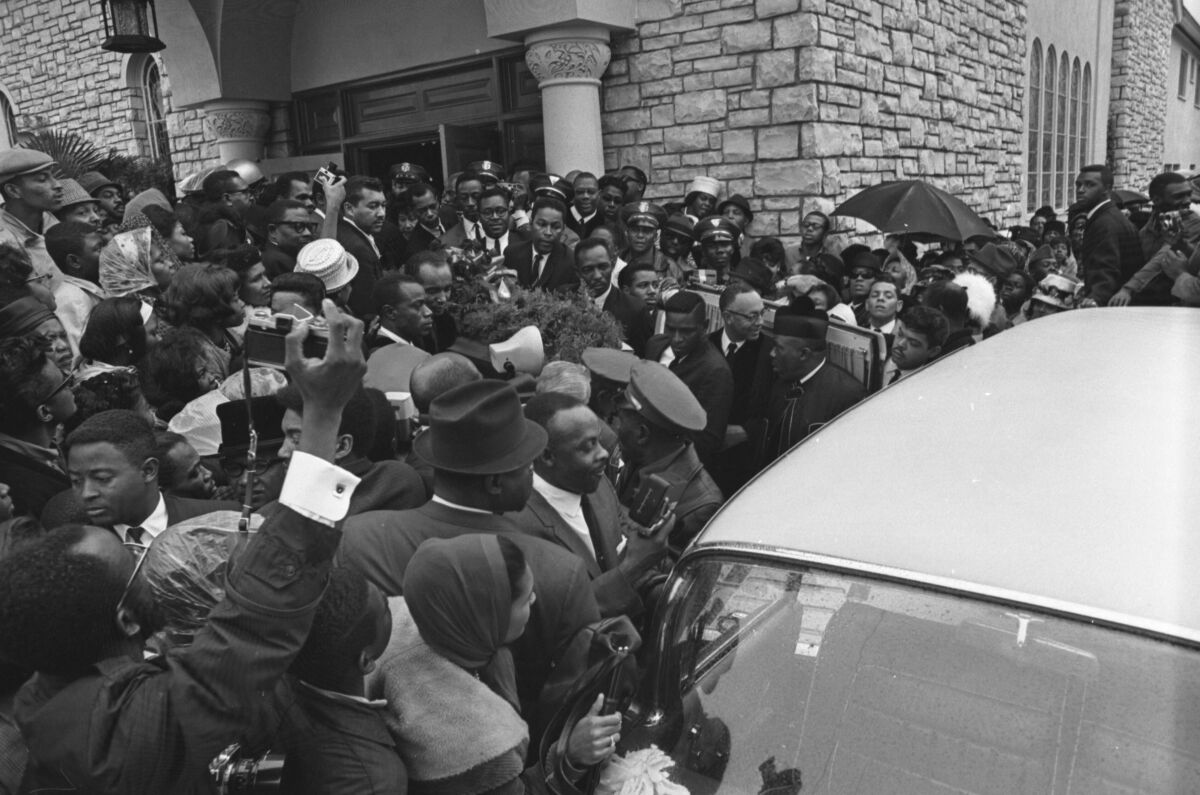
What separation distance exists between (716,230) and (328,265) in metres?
3.15

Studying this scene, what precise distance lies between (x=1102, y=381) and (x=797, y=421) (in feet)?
5.51

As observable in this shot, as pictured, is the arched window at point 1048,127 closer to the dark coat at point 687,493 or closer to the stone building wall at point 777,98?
the stone building wall at point 777,98

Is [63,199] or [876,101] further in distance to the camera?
[876,101]

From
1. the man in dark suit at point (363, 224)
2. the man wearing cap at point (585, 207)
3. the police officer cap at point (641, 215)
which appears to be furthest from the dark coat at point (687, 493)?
the man wearing cap at point (585, 207)

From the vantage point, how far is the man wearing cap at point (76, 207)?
4820mm

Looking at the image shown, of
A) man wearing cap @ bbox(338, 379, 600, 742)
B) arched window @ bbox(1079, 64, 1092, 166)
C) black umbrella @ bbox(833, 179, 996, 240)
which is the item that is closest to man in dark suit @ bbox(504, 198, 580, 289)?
black umbrella @ bbox(833, 179, 996, 240)

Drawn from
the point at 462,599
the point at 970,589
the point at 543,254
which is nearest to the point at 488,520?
the point at 462,599

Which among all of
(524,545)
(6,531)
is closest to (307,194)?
(6,531)

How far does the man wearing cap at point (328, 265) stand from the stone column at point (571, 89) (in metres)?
5.11

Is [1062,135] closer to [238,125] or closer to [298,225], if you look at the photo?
[238,125]

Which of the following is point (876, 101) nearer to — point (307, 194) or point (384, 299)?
point (307, 194)

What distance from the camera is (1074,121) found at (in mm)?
17016

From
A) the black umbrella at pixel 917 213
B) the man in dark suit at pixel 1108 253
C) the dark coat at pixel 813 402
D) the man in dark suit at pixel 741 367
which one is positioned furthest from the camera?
the man in dark suit at pixel 1108 253

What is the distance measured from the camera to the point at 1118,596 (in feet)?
4.61
